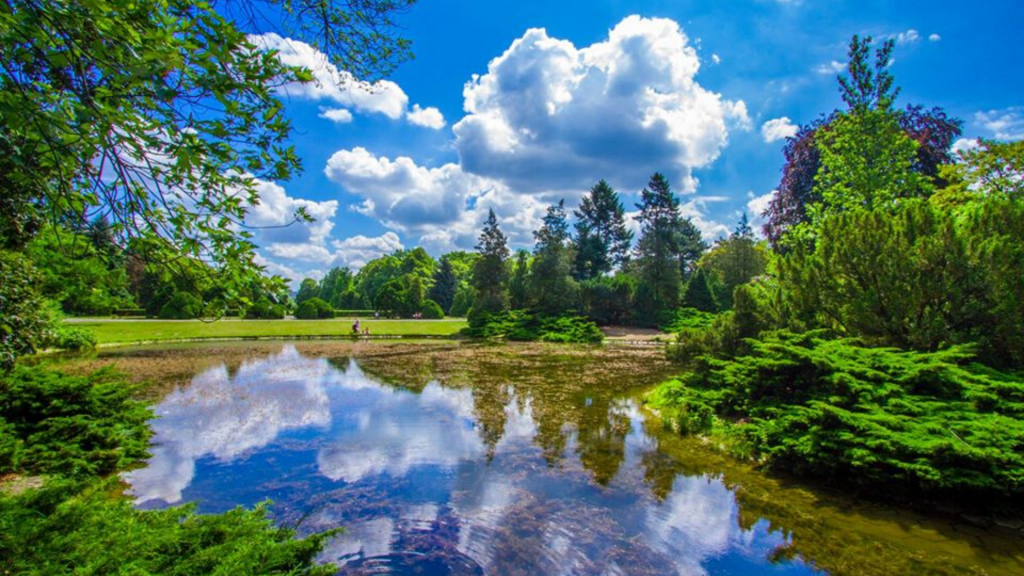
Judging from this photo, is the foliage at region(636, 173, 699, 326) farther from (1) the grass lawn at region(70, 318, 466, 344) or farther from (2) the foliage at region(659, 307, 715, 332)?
(1) the grass lawn at region(70, 318, 466, 344)

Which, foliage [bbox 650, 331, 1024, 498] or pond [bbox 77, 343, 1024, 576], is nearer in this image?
pond [bbox 77, 343, 1024, 576]

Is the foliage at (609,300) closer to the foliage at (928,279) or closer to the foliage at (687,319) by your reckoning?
the foliage at (687,319)

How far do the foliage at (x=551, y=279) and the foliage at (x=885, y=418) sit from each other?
2768 centimetres

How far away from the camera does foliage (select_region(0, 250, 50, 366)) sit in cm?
781

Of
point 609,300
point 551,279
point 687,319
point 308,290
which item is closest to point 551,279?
point 551,279

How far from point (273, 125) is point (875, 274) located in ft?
36.5

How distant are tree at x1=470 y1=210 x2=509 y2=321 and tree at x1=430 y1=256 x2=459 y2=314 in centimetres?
2468

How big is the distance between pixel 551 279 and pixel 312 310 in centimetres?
2624

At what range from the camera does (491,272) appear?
39.2 metres

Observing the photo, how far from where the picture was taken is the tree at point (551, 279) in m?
37.1

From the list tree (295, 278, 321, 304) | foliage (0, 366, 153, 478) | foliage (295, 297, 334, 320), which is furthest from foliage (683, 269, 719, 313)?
tree (295, 278, 321, 304)

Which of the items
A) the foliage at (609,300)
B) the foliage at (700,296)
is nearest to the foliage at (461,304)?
→ the foliage at (609,300)

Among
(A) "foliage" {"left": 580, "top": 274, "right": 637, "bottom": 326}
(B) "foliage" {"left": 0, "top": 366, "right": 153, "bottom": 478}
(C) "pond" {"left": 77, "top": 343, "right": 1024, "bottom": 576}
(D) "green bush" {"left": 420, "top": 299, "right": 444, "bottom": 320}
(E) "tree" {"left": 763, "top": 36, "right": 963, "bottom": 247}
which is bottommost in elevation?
(C) "pond" {"left": 77, "top": 343, "right": 1024, "bottom": 576}

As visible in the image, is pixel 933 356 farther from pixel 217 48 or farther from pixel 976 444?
pixel 217 48
